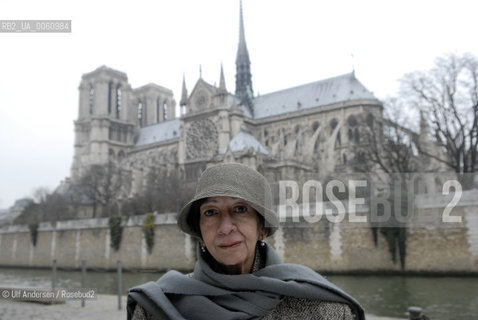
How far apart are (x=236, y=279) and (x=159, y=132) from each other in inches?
2323

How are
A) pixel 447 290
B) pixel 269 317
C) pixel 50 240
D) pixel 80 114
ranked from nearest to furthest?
pixel 269 317 < pixel 447 290 < pixel 50 240 < pixel 80 114

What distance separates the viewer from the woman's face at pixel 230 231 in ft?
5.65

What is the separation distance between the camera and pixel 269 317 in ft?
5.33

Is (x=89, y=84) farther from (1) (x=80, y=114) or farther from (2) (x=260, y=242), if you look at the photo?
(2) (x=260, y=242)

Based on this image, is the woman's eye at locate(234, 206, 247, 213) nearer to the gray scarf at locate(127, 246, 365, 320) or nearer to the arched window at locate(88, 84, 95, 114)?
the gray scarf at locate(127, 246, 365, 320)

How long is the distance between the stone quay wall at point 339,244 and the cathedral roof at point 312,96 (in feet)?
77.4

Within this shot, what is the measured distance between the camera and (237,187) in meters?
1.71

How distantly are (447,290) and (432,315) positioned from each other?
3833 mm

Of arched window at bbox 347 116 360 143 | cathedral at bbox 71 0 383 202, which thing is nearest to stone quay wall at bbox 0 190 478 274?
cathedral at bbox 71 0 383 202

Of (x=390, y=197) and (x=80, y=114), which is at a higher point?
(x=80, y=114)

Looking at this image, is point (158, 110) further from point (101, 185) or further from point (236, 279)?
point (236, 279)

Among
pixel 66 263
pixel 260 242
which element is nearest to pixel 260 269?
pixel 260 242

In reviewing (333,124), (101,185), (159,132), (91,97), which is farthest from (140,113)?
(333,124)

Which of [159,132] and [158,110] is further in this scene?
[158,110]
